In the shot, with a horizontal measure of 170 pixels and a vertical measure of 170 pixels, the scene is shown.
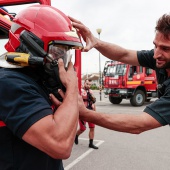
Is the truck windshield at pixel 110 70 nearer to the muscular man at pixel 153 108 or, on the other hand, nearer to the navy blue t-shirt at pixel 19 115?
the muscular man at pixel 153 108

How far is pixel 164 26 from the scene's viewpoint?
6.66 feet

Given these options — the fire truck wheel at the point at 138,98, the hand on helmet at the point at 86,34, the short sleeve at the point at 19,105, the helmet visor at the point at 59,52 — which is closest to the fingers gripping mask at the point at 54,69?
the helmet visor at the point at 59,52

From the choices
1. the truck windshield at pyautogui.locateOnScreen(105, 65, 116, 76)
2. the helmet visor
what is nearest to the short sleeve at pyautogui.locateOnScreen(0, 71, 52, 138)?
the helmet visor

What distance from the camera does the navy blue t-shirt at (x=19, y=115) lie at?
1.12 metres

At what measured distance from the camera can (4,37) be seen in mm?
3557

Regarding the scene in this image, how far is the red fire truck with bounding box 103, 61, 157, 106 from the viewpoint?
12.8 m

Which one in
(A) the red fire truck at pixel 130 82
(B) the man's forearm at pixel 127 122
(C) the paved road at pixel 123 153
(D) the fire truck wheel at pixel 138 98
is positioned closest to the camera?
(B) the man's forearm at pixel 127 122

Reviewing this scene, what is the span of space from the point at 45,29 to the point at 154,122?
47.3 inches

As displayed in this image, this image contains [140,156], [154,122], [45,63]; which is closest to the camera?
[45,63]

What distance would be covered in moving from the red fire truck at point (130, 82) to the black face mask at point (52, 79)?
11534 millimetres

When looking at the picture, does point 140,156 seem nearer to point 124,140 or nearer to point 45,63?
point 124,140

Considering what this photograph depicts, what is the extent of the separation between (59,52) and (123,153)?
13.3 ft

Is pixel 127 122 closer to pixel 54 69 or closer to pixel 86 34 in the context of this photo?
pixel 86 34

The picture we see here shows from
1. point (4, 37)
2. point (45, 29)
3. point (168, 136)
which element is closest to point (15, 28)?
point (45, 29)
